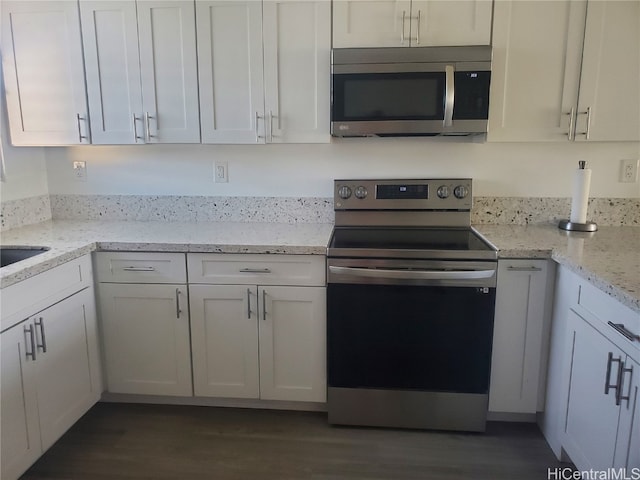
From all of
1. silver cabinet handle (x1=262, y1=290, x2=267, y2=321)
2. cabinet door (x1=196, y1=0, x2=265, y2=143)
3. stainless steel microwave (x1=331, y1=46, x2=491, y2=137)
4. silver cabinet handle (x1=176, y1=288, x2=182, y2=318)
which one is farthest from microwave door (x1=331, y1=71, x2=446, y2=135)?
silver cabinet handle (x1=176, y1=288, x2=182, y2=318)

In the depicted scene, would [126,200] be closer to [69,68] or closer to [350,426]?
[69,68]

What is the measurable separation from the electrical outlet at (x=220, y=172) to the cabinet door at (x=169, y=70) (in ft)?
1.00

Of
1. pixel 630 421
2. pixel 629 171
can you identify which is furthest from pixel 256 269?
pixel 629 171

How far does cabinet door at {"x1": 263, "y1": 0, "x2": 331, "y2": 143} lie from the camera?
7.30ft

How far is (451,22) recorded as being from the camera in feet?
7.11

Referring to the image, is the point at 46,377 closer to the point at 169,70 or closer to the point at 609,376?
the point at 169,70

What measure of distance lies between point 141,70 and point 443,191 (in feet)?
5.53

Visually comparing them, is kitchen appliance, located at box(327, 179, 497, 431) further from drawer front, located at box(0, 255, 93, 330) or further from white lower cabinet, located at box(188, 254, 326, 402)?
drawer front, located at box(0, 255, 93, 330)

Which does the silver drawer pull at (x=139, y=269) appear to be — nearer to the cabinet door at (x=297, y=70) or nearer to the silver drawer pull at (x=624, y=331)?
the cabinet door at (x=297, y=70)

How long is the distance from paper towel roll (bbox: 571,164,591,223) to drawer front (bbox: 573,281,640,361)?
73 cm

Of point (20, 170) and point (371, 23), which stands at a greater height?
point (371, 23)

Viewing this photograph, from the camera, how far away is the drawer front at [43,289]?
5.57ft

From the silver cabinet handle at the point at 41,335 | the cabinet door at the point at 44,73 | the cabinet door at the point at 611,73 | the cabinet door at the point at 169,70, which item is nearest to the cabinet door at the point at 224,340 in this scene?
the silver cabinet handle at the point at 41,335

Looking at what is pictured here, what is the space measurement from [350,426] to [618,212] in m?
1.82
